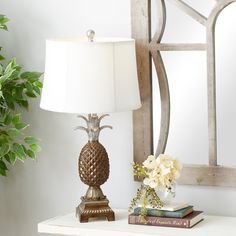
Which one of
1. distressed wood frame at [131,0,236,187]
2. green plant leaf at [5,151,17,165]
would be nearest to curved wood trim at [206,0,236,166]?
distressed wood frame at [131,0,236,187]

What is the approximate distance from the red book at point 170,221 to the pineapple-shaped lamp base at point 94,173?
12cm

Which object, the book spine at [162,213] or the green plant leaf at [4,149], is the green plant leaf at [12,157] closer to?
the green plant leaf at [4,149]

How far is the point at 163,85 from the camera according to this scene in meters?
3.09

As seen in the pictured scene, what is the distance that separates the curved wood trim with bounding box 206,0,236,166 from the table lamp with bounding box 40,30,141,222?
0.92 ft

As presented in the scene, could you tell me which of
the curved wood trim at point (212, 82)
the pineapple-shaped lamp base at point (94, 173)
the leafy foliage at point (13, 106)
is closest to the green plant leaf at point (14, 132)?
the leafy foliage at point (13, 106)

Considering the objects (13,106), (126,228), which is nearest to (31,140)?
(13,106)

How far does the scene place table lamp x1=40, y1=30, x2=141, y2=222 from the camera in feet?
9.36

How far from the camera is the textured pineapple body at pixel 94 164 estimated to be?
9.81ft

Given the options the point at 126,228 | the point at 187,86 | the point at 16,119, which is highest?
the point at 187,86

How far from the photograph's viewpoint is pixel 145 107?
123 inches

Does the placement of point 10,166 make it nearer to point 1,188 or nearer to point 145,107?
point 1,188

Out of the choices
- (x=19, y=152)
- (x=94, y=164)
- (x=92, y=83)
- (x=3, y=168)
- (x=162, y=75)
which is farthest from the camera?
(x=3, y=168)

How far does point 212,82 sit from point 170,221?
21.8 inches

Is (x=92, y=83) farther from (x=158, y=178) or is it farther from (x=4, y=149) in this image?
(x=4, y=149)
